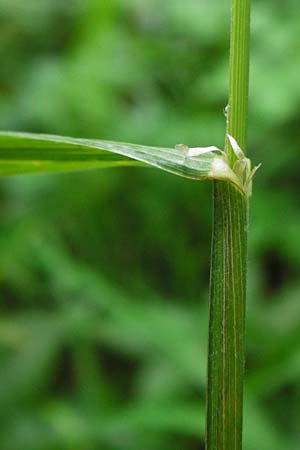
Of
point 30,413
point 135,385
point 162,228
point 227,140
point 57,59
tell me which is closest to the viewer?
point 227,140

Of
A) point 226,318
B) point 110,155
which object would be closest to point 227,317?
point 226,318

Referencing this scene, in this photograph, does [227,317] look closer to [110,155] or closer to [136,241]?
[110,155]

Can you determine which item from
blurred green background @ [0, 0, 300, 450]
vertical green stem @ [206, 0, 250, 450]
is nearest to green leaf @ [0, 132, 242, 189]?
vertical green stem @ [206, 0, 250, 450]

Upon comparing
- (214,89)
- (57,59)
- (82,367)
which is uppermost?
(57,59)

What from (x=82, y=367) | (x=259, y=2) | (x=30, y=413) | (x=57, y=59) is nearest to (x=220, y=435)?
(x=30, y=413)

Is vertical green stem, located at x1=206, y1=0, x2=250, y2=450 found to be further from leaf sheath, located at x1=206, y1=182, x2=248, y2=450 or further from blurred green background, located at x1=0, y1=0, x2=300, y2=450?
blurred green background, located at x1=0, y1=0, x2=300, y2=450

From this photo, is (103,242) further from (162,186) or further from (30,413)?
(30,413)

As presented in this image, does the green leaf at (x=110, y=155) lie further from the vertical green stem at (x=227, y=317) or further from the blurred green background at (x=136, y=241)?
the blurred green background at (x=136, y=241)
